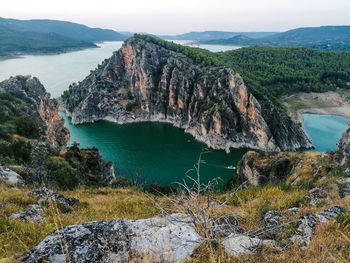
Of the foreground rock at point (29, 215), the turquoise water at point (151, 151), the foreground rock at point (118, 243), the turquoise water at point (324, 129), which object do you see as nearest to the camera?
the foreground rock at point (118, 243)

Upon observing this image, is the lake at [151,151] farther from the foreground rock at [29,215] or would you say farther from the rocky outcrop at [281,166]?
the foreground rock at [29,215]

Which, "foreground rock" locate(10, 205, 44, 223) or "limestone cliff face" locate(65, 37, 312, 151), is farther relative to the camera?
"limestone cliff face" locate(65, 37, 312, 151)

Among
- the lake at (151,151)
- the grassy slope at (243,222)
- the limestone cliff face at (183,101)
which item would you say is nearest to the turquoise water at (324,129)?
the limestone cliff face at (183,101)

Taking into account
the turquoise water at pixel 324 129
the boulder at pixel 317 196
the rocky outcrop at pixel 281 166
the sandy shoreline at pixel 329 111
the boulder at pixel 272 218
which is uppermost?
the boulder at pixel 272 218

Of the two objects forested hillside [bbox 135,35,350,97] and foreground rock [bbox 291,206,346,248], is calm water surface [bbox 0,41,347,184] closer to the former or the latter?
forested hillside [bbox 135,35,350,97]

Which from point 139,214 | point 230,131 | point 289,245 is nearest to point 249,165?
point 139,214

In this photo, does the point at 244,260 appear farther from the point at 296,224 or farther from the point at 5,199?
the point at 5,199

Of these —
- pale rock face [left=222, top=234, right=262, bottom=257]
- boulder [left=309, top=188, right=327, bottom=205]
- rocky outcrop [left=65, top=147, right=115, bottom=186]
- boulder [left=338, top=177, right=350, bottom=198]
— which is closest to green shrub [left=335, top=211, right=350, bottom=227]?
→ pale rock face [left=222, top=234, right=262, bottom=257]
